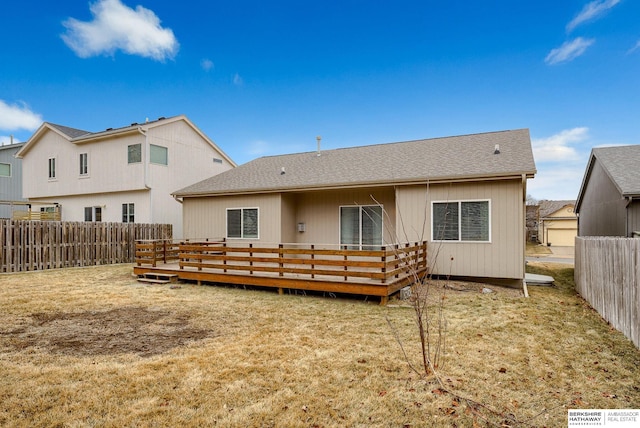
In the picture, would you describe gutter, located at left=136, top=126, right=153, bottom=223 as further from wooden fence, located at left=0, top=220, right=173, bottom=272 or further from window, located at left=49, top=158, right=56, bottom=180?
window, located at left=49, top=158, right=56, bottom=180

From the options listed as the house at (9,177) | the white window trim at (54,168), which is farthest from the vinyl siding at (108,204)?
the house at (9,177)

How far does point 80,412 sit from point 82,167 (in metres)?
18.6

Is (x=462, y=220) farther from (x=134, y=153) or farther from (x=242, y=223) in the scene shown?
(x=134, y=153)

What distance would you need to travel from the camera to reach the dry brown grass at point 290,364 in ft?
9.59

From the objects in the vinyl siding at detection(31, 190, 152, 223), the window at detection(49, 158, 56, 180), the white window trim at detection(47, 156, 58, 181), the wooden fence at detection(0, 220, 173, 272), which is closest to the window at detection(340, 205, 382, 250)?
the wooden fence at detection(0, 220, 173, 272)

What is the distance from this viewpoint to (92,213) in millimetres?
17984

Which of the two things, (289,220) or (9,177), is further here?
(9,177)

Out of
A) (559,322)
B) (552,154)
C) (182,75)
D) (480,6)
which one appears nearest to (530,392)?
(559,322)

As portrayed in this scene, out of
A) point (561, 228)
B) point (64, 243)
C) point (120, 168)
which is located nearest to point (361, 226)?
point (64, 243)

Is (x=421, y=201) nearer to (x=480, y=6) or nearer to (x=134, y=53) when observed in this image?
(x=480, y=6)

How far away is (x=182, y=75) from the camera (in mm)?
18594

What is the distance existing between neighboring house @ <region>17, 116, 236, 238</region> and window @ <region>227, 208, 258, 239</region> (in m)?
5.86

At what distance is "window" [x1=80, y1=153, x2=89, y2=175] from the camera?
17703 millimetres

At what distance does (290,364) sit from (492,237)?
6.75m
